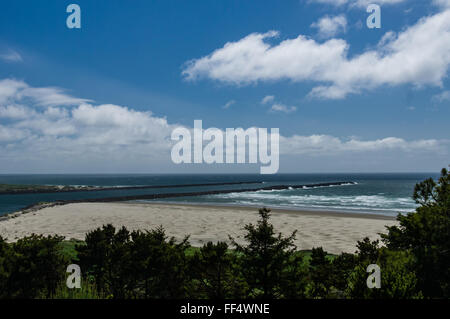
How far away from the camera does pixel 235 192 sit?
120 meters

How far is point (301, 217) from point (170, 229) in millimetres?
22675

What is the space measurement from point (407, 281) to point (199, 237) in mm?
26860

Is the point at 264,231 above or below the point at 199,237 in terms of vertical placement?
above

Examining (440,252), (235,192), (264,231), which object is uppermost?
(264,231)

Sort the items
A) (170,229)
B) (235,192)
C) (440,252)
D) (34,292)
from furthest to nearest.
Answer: (235,192), (170,229), (440,252), (34,292)

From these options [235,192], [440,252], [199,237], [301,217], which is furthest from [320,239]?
→ [235,192]

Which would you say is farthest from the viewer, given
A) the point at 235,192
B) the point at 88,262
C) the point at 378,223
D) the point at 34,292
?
the point at 235,192

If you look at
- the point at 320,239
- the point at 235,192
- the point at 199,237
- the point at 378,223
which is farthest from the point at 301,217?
the point at 235,192

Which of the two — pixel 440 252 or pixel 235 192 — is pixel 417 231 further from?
pixel 235 192

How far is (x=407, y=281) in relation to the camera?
9680mm
